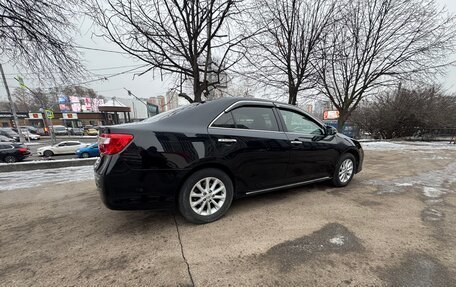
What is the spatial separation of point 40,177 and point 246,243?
5905mm

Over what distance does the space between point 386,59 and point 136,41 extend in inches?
536

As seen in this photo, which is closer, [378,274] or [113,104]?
[378,274]

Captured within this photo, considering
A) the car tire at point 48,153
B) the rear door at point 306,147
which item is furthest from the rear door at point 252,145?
the car tire at point 48,153

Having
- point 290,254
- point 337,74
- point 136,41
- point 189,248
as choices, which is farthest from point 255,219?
point 337,74

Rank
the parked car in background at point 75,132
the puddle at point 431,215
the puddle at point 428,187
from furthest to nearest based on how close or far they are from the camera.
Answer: the parked car in background at point 75,132
the puddle at point 428,187
the puddle at point 431,215

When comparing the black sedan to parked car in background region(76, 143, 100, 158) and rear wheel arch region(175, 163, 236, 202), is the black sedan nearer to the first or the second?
rear wheel arch region(175, 163, 236, 202)

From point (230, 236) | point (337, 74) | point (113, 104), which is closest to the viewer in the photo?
point (230, 236)

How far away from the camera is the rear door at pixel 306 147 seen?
10.3 ft

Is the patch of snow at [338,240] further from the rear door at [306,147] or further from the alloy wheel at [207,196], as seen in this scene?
the alloy wheel at [207,196]

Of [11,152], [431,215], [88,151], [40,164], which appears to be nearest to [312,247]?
[431,215]

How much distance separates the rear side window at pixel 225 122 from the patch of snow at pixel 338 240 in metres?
1.76

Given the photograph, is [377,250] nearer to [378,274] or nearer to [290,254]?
[378,274]

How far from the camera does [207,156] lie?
241 cm

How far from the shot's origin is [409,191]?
3.79 metres
